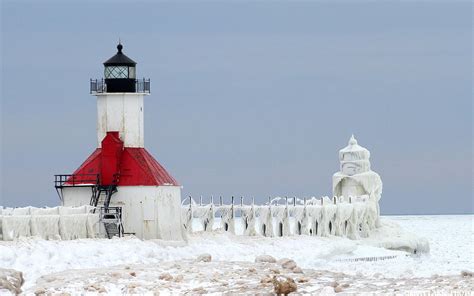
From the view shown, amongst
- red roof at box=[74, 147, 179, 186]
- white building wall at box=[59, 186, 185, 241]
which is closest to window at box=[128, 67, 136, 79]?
red roof at box=[74, 147, 179, 186]

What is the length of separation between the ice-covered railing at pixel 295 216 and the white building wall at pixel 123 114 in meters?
8.72

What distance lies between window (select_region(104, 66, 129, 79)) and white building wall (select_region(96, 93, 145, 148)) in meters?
0.83

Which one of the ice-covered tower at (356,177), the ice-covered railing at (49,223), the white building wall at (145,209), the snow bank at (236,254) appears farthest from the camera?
the ice-covered tower at (356,177)

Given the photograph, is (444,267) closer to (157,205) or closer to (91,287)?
(157,205)

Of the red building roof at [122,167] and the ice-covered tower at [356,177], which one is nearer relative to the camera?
the red building roof at [122,167]

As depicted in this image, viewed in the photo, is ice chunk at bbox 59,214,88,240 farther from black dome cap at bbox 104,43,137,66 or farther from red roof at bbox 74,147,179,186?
black dome cap at bbox 104,43,137,66

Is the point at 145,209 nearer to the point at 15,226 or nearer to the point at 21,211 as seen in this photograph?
the point at 21,211

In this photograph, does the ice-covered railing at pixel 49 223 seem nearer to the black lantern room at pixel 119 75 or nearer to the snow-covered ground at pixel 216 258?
the snow-covered ground at pixel 216 258

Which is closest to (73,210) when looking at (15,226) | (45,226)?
(45,226)

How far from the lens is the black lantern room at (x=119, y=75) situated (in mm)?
65000

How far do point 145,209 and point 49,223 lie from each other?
18.0 ft

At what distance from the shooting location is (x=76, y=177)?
64875 mm

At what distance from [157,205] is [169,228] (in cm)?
118

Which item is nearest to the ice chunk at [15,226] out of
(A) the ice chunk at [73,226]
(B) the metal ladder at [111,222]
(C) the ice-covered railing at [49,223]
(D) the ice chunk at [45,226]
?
(C) the ice-covered railing at [49,223]
